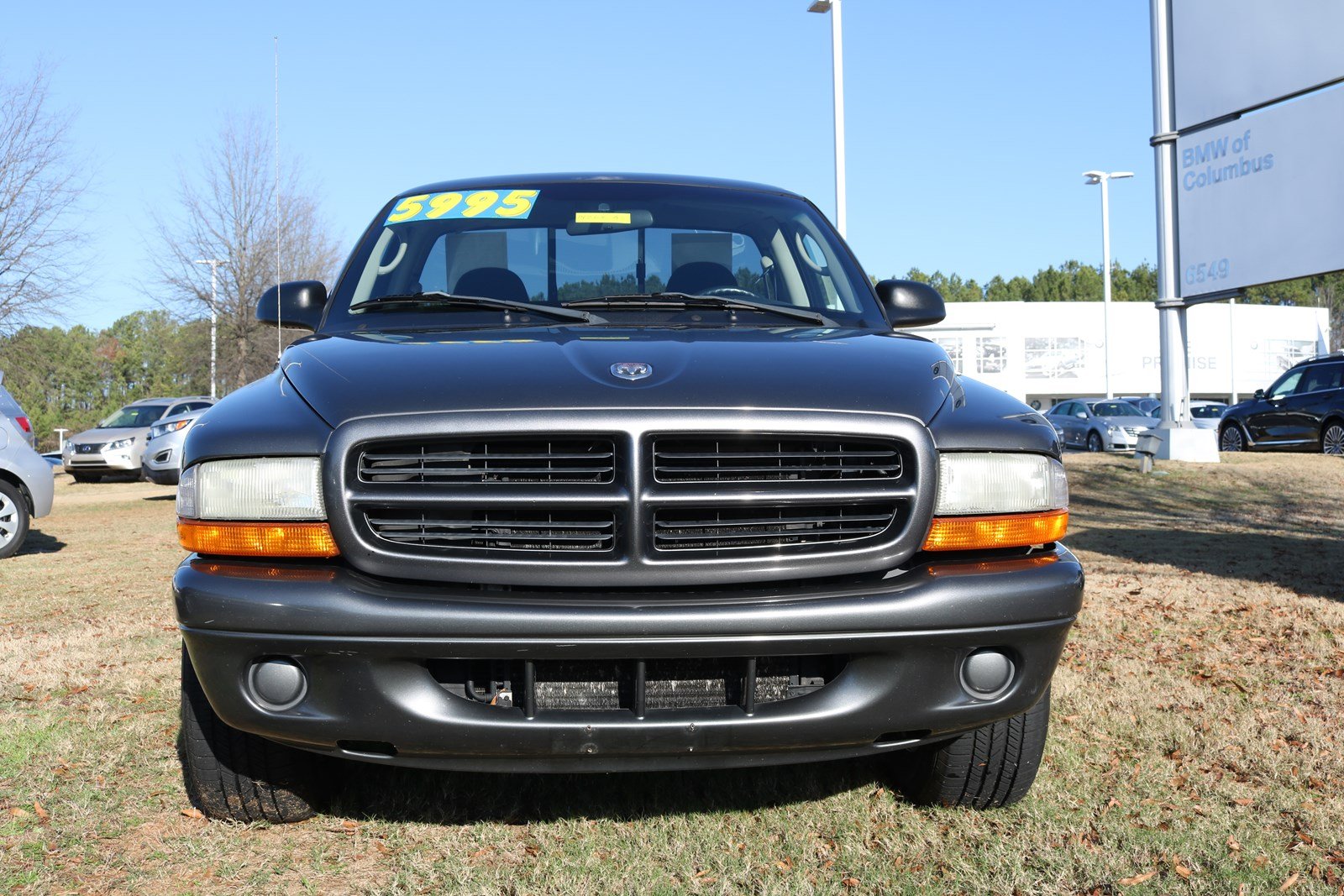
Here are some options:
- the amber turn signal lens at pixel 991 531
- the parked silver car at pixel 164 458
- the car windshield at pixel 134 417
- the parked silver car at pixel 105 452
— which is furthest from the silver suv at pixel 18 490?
the car windshield at pixel 134 417

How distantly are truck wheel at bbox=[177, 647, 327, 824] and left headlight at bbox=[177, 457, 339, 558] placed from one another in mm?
459

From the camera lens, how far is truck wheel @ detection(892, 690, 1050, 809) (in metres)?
3.16

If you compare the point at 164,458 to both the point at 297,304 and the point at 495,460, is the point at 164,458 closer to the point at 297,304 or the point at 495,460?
the point at 297,304

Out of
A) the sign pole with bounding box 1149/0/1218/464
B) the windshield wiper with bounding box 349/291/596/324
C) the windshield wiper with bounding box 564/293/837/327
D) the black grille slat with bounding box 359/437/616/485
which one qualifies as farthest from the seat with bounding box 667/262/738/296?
the sign pole with bounding box 1149/0/1218/464

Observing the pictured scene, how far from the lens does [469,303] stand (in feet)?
11.6

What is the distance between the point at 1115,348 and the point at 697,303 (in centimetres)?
5835

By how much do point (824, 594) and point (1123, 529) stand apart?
886cm

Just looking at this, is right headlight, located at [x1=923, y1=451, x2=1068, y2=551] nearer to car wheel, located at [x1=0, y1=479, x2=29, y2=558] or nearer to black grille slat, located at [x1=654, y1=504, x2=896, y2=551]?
black grille slat, located at [x1=654, y1=504, x2=896, y2=551]

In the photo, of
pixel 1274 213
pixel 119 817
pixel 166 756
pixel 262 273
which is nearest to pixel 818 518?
pixel 119 817

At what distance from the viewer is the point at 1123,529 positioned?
10594 millimetres

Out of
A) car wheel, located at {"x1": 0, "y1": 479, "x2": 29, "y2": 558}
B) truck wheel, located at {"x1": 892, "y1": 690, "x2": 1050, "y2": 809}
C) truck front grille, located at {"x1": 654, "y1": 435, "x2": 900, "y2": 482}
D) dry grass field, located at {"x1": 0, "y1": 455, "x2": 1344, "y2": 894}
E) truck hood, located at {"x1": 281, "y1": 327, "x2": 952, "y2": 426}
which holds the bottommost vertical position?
dry grass field, located at {"x1": 0, "y1": 455, "x2": 1344, "y2": 894}

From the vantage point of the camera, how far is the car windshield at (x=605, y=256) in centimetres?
366

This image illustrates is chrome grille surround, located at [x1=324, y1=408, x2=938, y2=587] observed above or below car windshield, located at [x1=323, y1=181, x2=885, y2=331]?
below

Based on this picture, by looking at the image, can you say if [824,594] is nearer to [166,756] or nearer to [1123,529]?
[166,756]
